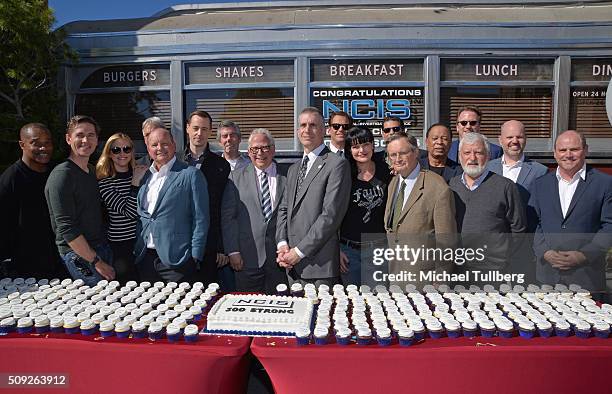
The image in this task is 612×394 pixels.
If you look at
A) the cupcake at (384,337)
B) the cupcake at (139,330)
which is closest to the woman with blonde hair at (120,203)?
the cupcake at (139,330)

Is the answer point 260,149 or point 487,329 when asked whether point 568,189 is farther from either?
point 260,149

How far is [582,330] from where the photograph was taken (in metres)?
1.77

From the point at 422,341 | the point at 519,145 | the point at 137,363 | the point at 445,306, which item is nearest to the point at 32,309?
the point at 137,363

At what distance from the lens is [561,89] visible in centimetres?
473

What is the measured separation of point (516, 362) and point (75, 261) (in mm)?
2504

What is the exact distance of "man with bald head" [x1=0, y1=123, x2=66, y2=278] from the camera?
289cm

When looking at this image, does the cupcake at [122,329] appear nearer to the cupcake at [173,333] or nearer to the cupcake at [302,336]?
the cupcake at [173,333]

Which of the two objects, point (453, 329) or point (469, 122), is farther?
point (469, 122)

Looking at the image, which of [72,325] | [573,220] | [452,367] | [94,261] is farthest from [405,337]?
[94,261]

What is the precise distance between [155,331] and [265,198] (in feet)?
4.96


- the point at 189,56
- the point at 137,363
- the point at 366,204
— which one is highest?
the point at 189,56

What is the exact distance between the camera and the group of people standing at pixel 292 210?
108 inches

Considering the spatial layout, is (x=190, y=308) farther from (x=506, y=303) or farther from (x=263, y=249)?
(x=506, y=303)

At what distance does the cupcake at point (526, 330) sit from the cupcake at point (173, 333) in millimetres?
1343
